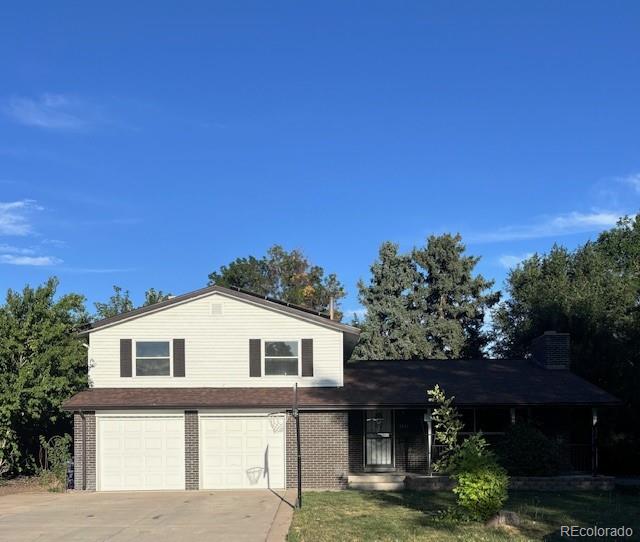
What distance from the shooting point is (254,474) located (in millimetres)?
20156

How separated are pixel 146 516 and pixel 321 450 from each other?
638 cm

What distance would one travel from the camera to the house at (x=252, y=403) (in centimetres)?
2000

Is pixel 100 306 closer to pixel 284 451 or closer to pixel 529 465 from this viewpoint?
pixel 284 451

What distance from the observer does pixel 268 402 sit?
64.9 feet

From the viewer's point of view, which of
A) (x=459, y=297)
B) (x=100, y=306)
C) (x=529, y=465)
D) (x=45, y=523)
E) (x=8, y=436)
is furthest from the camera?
(x=459, y=297)

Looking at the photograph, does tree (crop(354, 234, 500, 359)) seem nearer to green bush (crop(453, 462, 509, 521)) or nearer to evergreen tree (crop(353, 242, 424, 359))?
evergreen tree (crop(353, 242, 424, 359))

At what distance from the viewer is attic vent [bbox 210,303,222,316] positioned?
21.3 metres

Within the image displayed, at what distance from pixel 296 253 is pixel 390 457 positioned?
3805cm

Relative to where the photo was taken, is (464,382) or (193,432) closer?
(193,432)

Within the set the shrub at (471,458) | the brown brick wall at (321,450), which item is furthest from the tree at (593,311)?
the shrub at (471,458)

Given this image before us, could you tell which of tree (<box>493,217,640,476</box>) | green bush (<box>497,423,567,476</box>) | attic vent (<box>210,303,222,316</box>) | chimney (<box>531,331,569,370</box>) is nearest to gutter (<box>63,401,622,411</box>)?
green bush (<box>497,423,567,476</box>)

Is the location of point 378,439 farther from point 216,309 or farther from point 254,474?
point 216,309

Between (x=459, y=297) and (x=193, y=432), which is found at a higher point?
(x=459, y=297)

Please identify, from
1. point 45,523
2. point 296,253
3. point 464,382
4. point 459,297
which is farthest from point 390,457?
point 296,253
